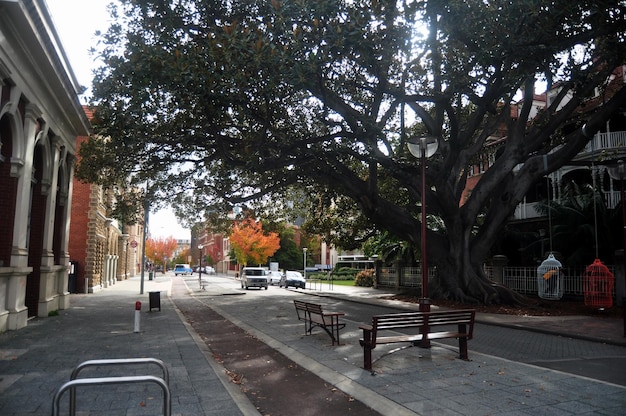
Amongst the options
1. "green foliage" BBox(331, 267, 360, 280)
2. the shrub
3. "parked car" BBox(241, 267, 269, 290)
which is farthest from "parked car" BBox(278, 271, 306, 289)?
"green foliage" BBox(331, 267, 360, 280)

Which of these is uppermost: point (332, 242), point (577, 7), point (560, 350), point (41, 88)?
point (577, 7)

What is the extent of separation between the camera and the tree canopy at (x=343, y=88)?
1298 centimetres

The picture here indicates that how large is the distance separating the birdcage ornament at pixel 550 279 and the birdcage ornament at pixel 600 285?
5.51ft

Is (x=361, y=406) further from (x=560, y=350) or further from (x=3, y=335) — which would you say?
(x=3, y=335)

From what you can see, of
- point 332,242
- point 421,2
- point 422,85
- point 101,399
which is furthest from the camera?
point 332,242

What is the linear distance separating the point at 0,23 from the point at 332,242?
22686mm

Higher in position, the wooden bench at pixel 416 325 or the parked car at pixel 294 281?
the wooden bench at pixel 416 325

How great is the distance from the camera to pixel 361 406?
5984mm

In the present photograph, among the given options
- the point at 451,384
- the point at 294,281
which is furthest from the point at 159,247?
the point at 451,384

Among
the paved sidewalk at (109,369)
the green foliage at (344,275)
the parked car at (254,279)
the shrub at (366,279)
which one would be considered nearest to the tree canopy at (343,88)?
the paved sidewalk at (109,369)

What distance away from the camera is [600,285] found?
1856 cm

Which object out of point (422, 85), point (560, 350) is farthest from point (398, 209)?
point (560, 350)

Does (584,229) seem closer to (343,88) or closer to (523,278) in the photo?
(523,278)

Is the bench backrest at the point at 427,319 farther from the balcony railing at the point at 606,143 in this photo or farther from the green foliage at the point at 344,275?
the green foliage at the point at 344,275
